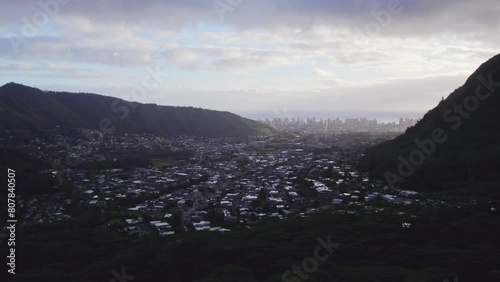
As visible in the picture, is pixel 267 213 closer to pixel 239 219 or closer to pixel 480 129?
pixel 239 219

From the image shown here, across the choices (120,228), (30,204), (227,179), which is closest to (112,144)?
(227,179)

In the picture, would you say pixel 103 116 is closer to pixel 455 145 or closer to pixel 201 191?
pixel 201 191

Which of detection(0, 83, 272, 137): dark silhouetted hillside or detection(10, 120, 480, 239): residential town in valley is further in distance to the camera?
detection(0, 83, 272, 137): dark silhouetted hillside

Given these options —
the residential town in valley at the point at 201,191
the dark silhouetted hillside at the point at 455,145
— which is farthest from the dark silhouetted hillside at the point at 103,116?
the dark silhouetted hillside at the point at 455,145

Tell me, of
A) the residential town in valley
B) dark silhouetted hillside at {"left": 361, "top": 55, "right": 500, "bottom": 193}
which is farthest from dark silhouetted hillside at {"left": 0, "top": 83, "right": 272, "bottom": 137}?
dark silhouetted hillside at {"left": 361, "top": 55, "right": 500, "bottom": 193}

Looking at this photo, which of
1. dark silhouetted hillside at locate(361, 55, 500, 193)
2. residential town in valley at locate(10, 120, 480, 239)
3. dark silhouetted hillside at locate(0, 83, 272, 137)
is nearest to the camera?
residential town in valley at locate(10, 120, 480, 239)

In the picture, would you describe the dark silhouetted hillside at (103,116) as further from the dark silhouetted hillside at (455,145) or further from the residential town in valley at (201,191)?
the dark silhouetted hillside at (455,145)

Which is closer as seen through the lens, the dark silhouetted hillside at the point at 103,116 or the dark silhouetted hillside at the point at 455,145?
the dark silhouetted hillside at the point at 455,145

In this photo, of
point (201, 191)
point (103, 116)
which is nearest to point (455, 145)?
point (201, 191)

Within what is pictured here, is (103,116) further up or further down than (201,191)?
further up

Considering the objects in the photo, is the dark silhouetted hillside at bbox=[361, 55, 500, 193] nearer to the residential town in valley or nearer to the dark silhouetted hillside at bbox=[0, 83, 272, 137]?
the residential town in valley

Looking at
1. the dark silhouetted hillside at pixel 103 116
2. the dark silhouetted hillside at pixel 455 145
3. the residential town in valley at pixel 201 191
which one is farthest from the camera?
the dark silhouetted hillside at pixel 103 116
